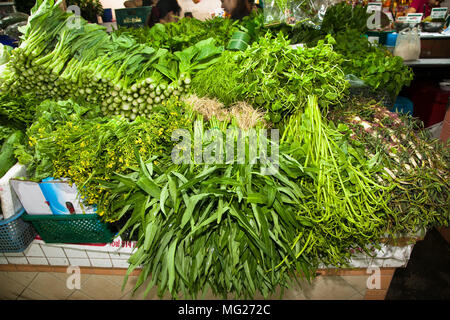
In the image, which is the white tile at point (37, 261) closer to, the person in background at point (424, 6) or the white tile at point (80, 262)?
the white tile at point (80, 262)

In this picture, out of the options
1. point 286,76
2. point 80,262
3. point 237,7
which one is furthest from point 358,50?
point 80,262

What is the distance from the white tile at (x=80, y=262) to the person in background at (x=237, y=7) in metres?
2.99

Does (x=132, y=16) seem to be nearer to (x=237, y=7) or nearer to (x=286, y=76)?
(x=237, y=7)

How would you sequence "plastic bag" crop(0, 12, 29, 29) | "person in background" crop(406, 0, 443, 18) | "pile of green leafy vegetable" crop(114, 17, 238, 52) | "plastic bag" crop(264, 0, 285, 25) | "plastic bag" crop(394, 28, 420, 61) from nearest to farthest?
"plastic bag" crop(264, 0, 285, 25) < "pile of green leafy vegetable" crop(114, 17, 238, 52) < "plastic bag" crop(0, 12, 29, 29) < "plastic bag" crop(394, 28, 420, 61) < "person in background" crop(406, 0, 443, 18)

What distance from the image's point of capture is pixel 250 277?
42.2 inches

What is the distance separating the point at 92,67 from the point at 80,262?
1.22 metres

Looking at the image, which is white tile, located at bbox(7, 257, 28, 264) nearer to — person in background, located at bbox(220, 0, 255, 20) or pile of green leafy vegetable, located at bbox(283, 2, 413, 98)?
pile of green leafy vegetable, located at bbox(283, 2, 413, 98)

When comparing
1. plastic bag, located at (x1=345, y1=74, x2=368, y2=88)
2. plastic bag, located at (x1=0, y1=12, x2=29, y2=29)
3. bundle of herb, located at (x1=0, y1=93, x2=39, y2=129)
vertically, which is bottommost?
bundle of herb, located at (x1=0, y1=93, x2=39, y2=129)

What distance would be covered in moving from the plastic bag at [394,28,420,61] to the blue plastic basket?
135 inches

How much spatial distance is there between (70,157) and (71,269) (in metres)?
0.88

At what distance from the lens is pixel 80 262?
67.3 inches

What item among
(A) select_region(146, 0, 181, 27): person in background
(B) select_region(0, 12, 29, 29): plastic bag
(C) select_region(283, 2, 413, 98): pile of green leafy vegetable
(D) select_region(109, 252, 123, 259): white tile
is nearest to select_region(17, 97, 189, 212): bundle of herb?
(D) select_region(109, 252, 123, 259): white tile

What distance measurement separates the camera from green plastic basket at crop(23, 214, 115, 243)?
1.48 m

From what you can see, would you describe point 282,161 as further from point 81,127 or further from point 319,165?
point 81,127
